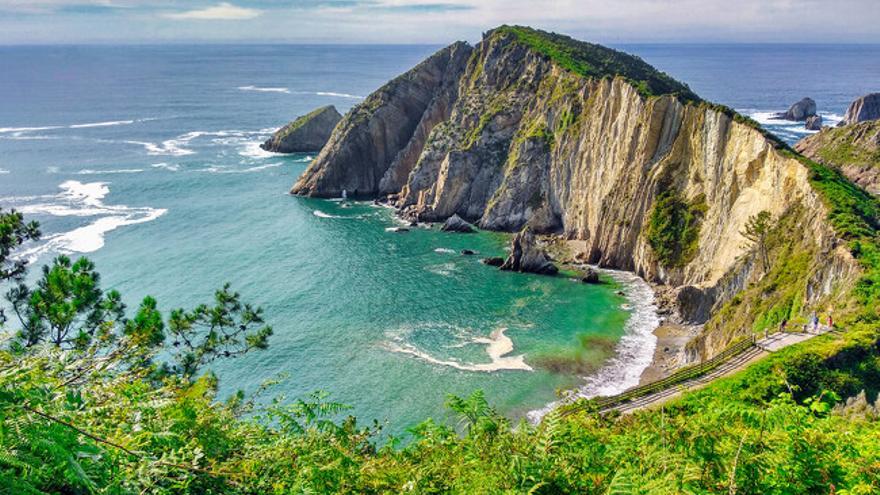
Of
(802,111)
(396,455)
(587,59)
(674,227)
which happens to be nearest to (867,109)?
(802,111)

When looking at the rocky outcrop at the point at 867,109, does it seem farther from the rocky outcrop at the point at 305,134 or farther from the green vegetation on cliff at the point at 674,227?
the rocky outcrop at the point at 305,134

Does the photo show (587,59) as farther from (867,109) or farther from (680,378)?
(867,109)

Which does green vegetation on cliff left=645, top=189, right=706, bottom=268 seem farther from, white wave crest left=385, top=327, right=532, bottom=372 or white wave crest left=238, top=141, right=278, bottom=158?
white wave crest left=238, top=141, right=278, bottom=158

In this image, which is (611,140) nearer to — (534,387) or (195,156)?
(534,387)

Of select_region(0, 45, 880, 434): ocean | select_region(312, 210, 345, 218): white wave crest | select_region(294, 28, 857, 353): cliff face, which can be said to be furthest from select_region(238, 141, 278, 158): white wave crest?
select_region(312, 210, 345, 218): white wave crest

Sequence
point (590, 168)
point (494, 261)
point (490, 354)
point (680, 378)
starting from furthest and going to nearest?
point (590, 168)
point (494, 261)
point (490, 354)
point (680, 378)

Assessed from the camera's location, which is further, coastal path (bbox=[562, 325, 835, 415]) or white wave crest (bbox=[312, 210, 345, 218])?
white wave crest (bbox=[312, 210, 345, 218])
